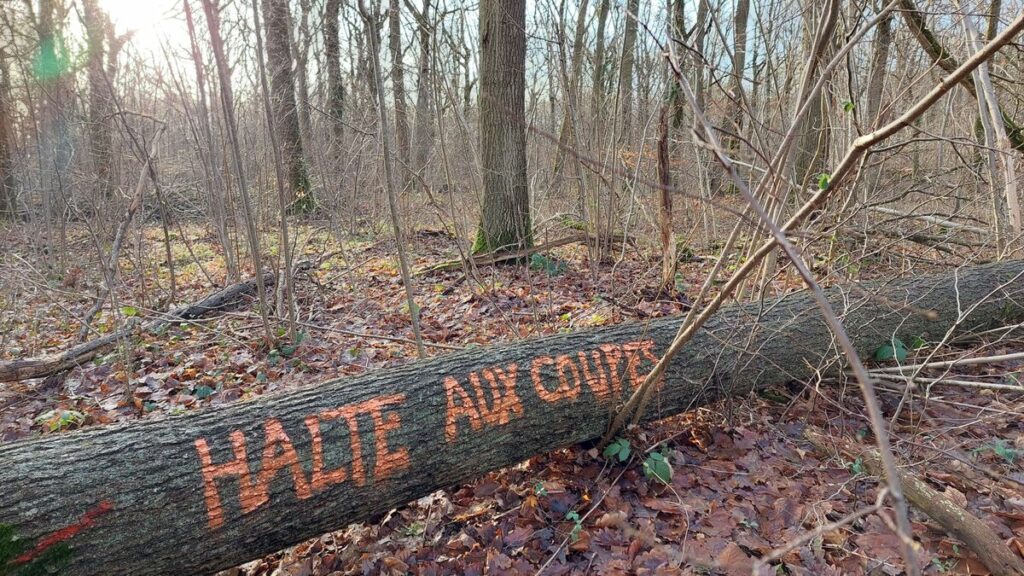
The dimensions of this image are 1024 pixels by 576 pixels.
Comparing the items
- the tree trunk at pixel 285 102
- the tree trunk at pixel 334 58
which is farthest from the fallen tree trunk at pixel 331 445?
the tree trunk at pixel 334 58

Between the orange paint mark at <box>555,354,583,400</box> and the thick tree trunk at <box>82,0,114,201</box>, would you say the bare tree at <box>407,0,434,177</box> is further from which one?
the thick tree trunk at <box>82,0,114,201</box>

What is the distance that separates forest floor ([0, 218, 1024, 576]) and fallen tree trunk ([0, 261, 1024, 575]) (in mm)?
194

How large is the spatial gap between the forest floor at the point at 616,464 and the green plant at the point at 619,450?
9 centimetres

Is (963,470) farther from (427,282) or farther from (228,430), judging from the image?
(427,282)

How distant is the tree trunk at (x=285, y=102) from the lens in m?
5.68

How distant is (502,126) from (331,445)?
4.55 meters

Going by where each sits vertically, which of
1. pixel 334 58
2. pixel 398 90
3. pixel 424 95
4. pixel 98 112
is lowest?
pixel 98 112

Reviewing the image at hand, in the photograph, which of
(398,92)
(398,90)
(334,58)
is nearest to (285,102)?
(398,92)

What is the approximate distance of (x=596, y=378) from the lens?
9.00ft

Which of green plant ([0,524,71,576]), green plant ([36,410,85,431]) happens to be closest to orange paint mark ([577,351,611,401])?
green plant ([0,524,71,576])

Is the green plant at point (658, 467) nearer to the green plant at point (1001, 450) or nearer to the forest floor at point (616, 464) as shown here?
the forest floor at point (616, 464)

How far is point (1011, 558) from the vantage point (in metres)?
1.85

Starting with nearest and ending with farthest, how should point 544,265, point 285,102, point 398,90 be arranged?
point 544,265, point 398,90, point 285,102

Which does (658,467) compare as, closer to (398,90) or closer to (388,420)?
(388,420)
